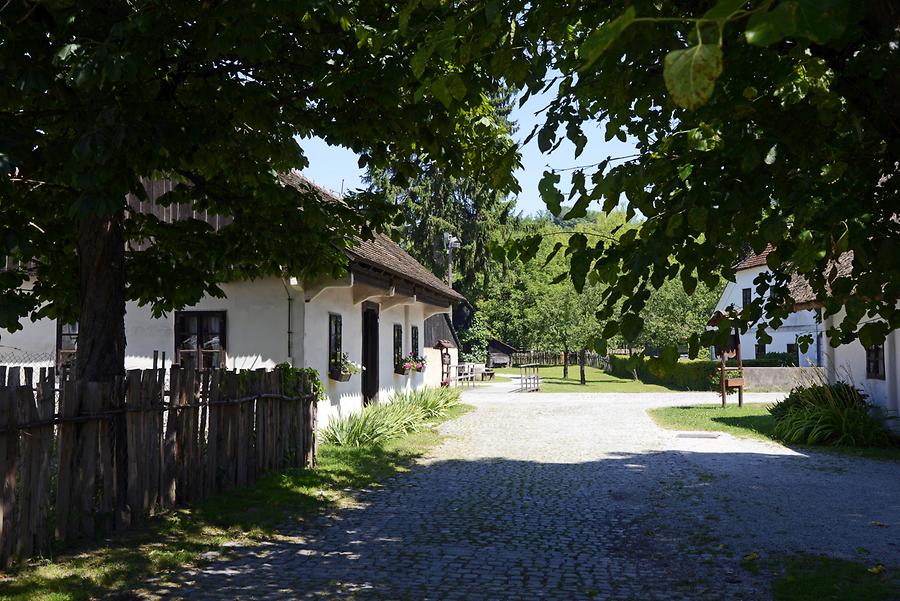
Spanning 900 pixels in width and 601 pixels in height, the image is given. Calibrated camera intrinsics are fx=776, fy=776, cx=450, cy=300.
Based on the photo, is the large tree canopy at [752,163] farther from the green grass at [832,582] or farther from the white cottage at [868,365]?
the white cottage at [868,365]

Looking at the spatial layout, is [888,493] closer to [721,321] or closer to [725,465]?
[725,465]

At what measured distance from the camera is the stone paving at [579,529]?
571 centimetres

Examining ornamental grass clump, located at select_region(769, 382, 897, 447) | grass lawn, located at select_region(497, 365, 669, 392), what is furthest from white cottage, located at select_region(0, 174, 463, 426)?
grass lawn, located at select_region(497, 365, 669, 392)

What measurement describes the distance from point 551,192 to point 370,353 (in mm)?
15249

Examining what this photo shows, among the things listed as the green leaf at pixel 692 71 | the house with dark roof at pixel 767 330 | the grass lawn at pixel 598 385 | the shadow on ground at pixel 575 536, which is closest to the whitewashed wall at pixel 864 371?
the shadow on ground at pixel 575 536

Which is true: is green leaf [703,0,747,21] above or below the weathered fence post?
above

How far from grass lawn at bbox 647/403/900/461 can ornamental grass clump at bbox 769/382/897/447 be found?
1.17 feet

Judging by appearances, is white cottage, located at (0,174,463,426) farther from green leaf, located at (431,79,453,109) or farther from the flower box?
green leaf, located at (431,79,453,109)

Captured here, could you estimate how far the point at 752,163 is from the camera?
3.60m

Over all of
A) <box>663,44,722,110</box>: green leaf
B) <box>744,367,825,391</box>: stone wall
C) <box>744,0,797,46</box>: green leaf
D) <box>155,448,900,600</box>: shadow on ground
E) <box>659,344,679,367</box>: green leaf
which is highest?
<box>744,0,797,46</box>: green leaf

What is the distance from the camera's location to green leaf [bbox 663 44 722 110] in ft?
5.09

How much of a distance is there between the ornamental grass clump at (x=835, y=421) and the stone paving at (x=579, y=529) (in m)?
1.20

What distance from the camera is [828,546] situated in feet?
22.7

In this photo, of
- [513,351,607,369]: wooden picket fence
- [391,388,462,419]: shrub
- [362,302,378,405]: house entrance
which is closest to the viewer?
[362,302,378,405]: house entrance
